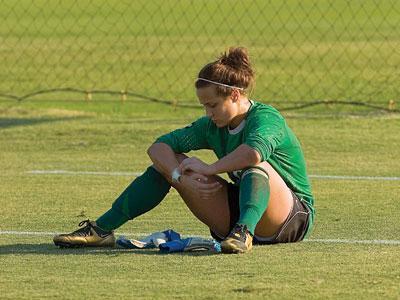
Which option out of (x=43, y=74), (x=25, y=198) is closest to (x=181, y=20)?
(x=43, y=74)

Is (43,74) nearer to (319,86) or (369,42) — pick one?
(319,86)

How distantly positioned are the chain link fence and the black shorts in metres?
8.27

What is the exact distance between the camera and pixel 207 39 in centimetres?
2944

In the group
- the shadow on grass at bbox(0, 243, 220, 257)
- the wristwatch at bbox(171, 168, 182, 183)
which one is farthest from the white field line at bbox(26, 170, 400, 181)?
the wristwatch at bbox(171, 168, 182, 183)

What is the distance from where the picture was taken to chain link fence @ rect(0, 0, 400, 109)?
20.6 m

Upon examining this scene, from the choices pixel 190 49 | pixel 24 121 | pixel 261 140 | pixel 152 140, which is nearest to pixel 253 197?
pixel 261 140

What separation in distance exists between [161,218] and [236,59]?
6.12 ft

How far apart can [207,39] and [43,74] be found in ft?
21.2

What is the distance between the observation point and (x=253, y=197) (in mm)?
7316

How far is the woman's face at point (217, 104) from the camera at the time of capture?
24.5 ft

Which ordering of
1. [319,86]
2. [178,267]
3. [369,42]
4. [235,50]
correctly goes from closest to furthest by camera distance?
1. [178,267]
2. [235,50]
3. [319,86]
4. [369,42]

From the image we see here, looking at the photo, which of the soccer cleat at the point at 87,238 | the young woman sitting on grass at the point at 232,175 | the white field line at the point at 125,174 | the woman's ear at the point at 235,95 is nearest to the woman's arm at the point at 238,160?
the young woman sitting on grass at the point at 232,175

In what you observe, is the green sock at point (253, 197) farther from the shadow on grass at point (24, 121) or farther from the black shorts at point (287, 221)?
the shadow on grass at point (24, 121)

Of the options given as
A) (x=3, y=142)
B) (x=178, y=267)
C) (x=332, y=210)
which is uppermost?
(x=3, y=142)
